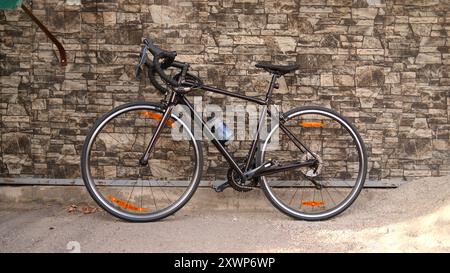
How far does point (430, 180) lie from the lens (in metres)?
5.20

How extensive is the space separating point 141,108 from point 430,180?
8.31ft

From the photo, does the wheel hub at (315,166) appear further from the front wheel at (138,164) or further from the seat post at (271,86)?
the front wheel at (138,164)

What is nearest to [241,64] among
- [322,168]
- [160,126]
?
[160,126]

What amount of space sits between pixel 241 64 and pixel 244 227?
4.68 feet

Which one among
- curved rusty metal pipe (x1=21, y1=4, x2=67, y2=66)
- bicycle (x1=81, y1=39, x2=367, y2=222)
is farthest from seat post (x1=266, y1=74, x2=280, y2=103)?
curved rusty metal pipe (x1=21, y1=4, x2=67, y2=66)

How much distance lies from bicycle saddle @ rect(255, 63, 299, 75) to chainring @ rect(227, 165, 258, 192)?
84cm

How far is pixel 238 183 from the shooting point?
475cm

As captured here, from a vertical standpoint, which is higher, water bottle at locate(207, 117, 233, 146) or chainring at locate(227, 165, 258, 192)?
water bottle at locate(207, 117, 233, 146)

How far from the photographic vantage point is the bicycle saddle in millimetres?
4715

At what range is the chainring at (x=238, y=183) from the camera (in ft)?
15.5

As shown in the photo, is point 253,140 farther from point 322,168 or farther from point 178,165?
point 178,165

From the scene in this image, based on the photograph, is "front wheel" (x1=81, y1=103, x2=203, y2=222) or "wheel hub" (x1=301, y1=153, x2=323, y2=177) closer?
"wheel hub" (x1=301, y1=153, x2=323, y2=177)

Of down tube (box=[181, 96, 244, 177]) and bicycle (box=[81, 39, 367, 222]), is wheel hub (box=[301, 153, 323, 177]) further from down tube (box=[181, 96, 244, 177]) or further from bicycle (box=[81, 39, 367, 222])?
down tube (box=[181, 96, 244, 177])
